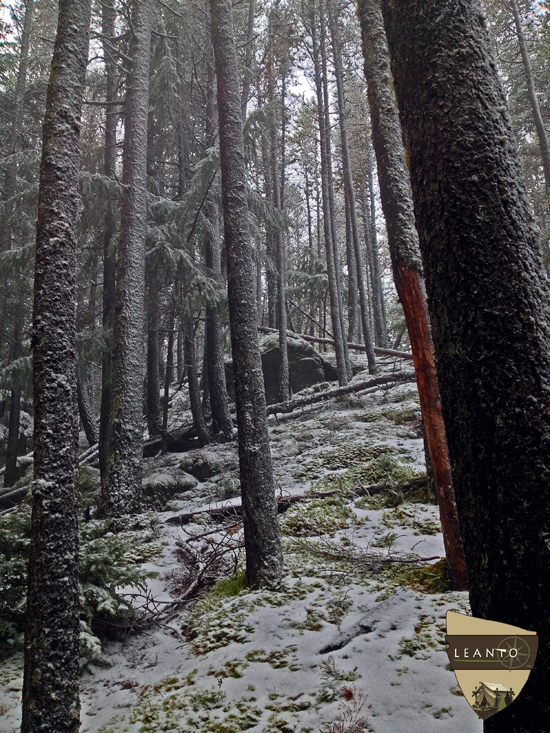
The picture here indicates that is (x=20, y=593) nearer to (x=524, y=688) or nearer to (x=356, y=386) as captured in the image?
(x=524, y=688)

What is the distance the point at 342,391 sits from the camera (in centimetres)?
1406

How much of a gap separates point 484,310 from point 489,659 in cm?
120

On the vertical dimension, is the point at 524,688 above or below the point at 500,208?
below

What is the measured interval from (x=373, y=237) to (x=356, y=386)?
48.5ft

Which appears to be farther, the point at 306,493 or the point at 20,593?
the point at 306,493

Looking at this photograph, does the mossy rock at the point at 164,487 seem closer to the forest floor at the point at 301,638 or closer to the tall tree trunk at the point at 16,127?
the forest floor at the point at 301,638

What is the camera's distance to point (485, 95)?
1.82 m

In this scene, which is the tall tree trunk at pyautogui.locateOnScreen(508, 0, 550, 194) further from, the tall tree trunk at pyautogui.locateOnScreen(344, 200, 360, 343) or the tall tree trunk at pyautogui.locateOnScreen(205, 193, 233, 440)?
the tall tree trunk at pyautogui.locateOnScreen(205, 193, 233, 440)

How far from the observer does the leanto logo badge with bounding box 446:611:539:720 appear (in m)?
1.42

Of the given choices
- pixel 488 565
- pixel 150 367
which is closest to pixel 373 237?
pixel 150 367

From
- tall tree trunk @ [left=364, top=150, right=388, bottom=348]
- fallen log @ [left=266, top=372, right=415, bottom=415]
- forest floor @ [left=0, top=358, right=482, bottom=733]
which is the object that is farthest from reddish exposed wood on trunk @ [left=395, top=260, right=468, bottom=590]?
tall tree trunk @ [left=364, top=150, right=388, bottom=348]

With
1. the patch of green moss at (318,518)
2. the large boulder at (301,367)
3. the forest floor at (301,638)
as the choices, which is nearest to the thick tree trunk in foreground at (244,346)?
the forest floor at (301,638)

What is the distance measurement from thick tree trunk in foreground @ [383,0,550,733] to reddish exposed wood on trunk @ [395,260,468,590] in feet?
7.39

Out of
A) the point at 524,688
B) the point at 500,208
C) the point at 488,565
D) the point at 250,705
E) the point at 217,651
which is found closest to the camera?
the point at 524,688
